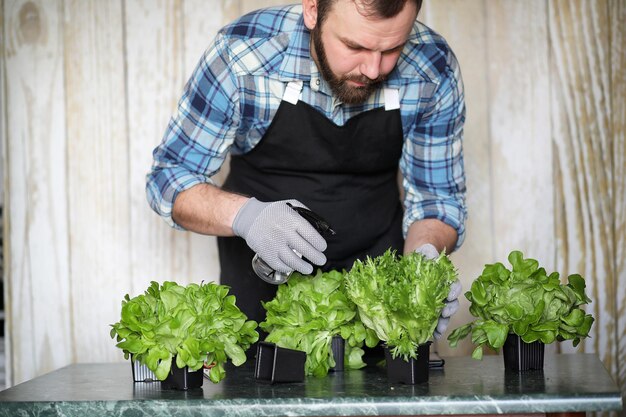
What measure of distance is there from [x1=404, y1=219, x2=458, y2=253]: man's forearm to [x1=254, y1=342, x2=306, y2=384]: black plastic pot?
707 mm

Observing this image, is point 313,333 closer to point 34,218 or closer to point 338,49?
point 338,49

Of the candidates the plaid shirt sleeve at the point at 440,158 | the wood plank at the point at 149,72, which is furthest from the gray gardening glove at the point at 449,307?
the wood plank at the point at 149,72

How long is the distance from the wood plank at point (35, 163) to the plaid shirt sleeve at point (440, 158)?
1.30 meters

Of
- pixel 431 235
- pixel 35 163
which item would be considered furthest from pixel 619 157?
pixel 35 163

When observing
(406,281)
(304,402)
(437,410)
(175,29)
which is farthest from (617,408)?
(175,29)

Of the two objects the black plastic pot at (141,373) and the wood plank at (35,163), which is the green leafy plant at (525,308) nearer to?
the black plastic pot at (141,373)

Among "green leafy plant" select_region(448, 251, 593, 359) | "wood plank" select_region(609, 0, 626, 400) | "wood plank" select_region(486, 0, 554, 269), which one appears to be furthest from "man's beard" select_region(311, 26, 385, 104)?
"wood plank" select_region(609, 0, 626, 400)

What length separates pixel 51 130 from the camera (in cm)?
309

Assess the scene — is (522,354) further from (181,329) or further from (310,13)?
(310,13)

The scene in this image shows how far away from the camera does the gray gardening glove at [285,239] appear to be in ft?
6.66

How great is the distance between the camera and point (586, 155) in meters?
3.00

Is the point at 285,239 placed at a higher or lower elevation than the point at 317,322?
higher

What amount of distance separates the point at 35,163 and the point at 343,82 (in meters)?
1.36

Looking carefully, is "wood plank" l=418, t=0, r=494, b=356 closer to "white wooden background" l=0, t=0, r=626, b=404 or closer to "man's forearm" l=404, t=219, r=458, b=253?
"white wooden background" l=0, t=0, r=626, b=404
